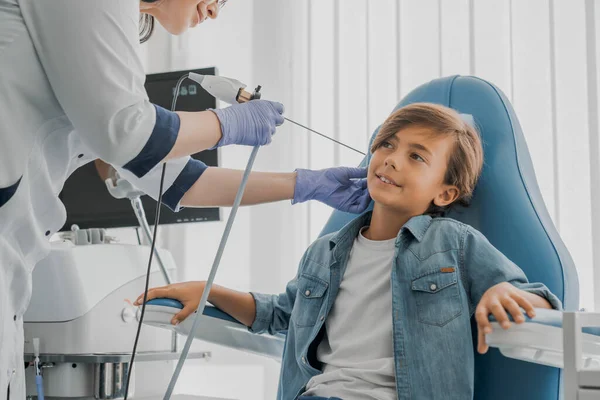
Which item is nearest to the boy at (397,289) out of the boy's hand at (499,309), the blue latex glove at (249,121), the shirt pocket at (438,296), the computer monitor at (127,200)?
the shirt pocket at (438,296)

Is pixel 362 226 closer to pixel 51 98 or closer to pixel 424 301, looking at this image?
pixel 424 301

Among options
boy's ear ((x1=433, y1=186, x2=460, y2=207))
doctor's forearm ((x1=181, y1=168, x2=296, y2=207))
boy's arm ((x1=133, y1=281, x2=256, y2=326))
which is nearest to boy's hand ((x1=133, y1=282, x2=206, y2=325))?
boy's arm ((x1=133, y1=281, x2=256, y2=326))

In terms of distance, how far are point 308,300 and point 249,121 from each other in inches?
14.8

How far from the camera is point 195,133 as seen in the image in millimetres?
1131

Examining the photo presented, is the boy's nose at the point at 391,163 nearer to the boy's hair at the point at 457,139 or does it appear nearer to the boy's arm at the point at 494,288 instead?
the boy's hair at the point at 457,139

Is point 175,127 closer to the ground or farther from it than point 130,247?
A: farther from it

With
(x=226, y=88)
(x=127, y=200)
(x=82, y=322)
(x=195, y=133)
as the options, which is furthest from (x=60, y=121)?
(x=127, y=200)

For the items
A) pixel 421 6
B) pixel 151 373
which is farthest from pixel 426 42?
pixel 151 373

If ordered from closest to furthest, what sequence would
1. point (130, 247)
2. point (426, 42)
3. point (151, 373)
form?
1. point (130, 247)
2. point (151, 373)
3. point (426, 42)

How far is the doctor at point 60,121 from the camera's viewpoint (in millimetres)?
1026

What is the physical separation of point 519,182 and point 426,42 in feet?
3.40

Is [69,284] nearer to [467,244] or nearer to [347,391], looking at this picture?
[347,391]

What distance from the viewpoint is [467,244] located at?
4.11 feet

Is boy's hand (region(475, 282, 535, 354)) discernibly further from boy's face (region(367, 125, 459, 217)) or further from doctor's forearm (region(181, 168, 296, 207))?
doctor's forearm (region(181, 168, 296, 207))
